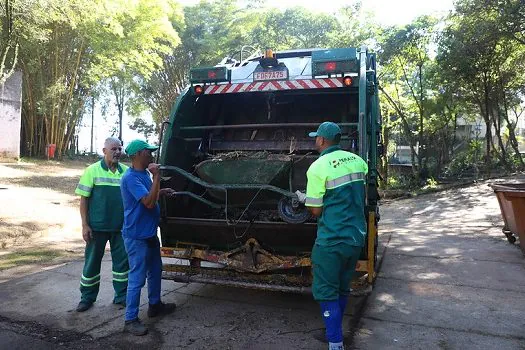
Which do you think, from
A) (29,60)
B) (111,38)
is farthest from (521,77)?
(29,60)

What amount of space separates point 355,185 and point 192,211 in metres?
2.04

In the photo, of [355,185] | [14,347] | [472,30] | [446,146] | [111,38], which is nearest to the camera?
[355,185]

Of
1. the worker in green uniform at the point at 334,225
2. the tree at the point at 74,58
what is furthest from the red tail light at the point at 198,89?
the tree at the point at 74,58

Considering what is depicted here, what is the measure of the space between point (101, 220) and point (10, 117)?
44.8 feet

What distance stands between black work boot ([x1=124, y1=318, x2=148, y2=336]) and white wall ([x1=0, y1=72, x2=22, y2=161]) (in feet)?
46.6

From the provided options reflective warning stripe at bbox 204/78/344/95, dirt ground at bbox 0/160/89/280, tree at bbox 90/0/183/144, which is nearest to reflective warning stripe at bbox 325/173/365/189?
reflective warning stripe at bbox 204/78/344/95

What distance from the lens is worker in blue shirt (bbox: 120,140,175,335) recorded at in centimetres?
336

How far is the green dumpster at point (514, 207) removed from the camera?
575 centimetres

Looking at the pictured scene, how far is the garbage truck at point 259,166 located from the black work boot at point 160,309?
239mm

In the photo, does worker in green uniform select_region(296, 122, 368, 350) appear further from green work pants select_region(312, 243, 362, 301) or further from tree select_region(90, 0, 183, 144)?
tree select_region(90, 0, 183, 144)

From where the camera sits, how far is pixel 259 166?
12.6 feet

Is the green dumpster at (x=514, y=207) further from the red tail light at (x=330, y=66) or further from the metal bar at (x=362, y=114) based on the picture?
the red tail light at (x=330, y=66)

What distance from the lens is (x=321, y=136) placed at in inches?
119

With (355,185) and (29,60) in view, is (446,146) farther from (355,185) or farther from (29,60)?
(355,185)
